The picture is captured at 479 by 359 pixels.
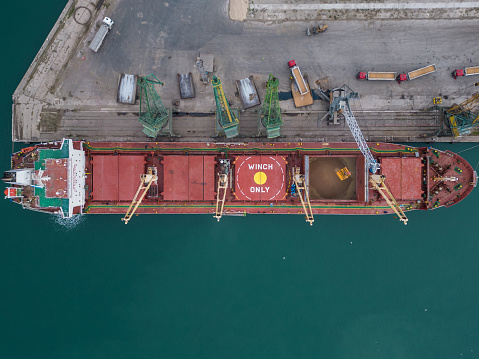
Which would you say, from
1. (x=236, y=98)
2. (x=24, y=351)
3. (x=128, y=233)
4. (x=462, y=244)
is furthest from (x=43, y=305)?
(x=462, y=244)

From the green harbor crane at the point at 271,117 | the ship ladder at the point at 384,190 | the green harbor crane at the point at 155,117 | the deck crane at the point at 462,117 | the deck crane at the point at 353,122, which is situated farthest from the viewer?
the deck crane at the point at 462,117

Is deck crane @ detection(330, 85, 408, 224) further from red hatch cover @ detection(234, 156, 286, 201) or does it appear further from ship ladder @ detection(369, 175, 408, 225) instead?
red hatch cover @ detection(234, 156, 286, 201)

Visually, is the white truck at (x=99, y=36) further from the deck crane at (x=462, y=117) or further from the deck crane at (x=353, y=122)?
the deck crane at (x=462, y=117)

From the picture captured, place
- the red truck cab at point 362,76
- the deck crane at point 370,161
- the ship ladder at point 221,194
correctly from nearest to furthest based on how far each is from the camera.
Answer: the ship ladder at point 221,194 → the deck crane at point 370,161 → the red truck cab at point 362,76

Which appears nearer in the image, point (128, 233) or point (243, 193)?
point (243, 193)

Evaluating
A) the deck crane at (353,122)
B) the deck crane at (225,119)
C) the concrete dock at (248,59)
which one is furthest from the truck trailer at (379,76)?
the deck crane at (225,119)

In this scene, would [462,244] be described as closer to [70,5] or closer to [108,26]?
[108,26]
